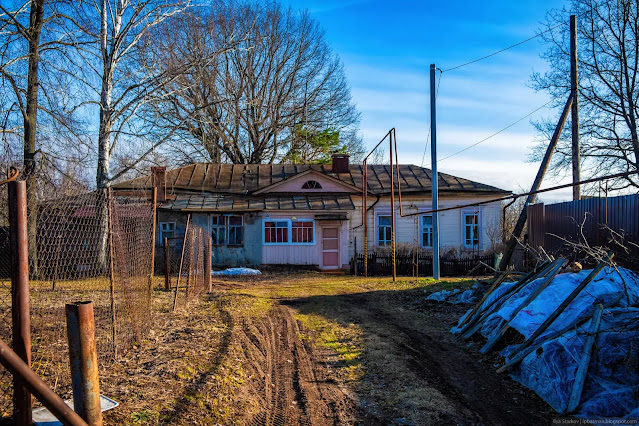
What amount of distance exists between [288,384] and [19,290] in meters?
3.31

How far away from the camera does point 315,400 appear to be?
4.98 meters

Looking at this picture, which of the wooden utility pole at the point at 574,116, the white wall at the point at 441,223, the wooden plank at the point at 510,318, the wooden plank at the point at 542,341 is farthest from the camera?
the white wall at the point at 441,223

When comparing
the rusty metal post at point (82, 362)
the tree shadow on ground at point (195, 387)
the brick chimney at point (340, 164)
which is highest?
the brick chimney at point (340, 164)

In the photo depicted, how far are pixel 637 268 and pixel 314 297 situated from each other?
749 centimetres

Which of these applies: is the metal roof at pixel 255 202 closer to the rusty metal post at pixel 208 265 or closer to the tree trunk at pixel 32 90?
the tree trunk at pixel 32 90

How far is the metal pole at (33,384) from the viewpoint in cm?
243

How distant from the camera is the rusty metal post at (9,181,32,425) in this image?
2955mm

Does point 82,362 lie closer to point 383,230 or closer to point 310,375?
point 310,375

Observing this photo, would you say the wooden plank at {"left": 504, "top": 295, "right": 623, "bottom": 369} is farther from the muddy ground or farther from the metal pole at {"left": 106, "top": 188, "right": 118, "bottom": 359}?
the metal pole at {"left": 106, "top": 188, "right": 118, "bottom": 359}

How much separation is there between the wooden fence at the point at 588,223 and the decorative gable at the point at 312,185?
30.7 ft

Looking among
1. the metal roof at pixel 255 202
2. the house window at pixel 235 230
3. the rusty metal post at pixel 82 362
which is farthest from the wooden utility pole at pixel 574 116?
the rusty metal post at pixel 82 362

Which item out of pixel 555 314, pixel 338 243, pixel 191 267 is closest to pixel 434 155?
pixel 338 243

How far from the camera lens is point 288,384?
17.9ft

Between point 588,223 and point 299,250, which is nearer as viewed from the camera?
point 588,223
